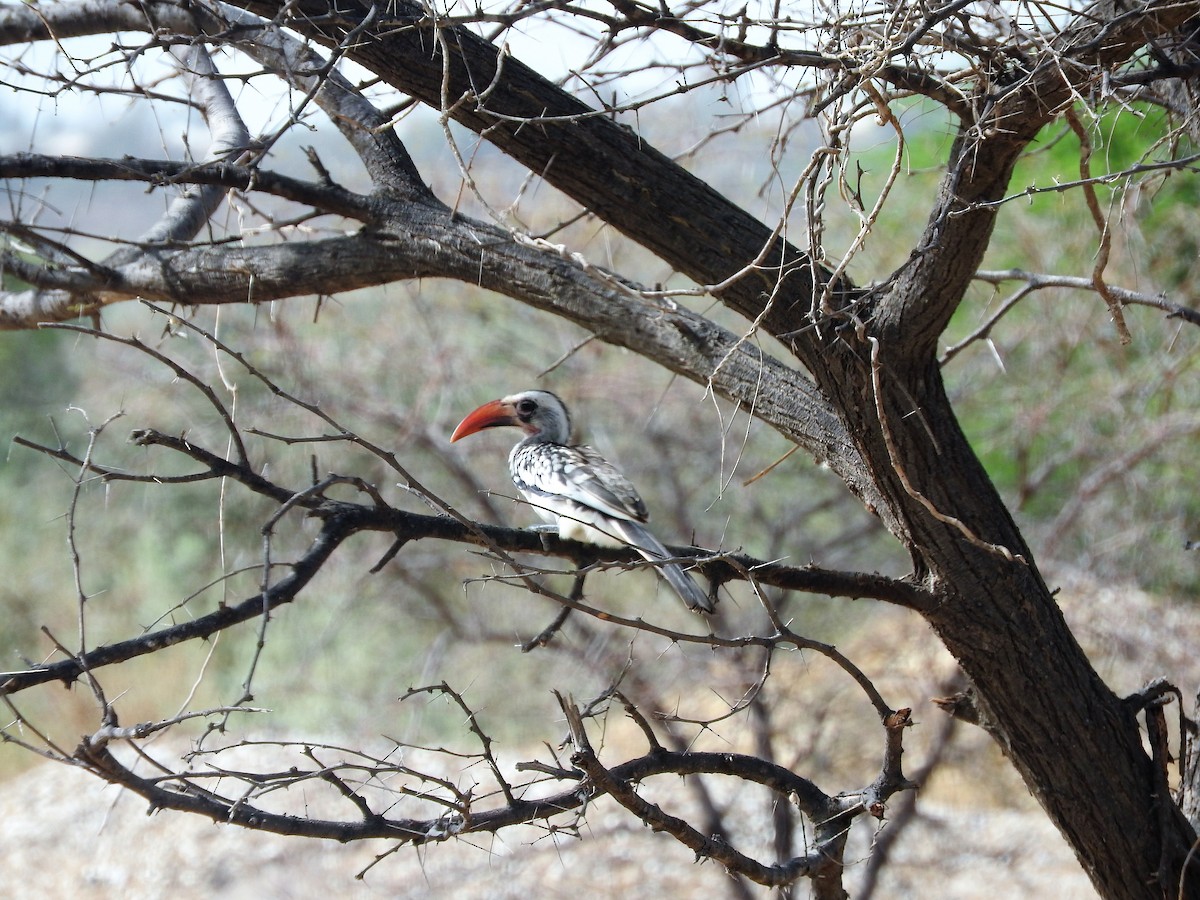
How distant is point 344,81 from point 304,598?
14.3ft

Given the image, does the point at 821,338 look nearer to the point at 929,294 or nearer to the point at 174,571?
the point at 929,294

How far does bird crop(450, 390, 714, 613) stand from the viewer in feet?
8.75

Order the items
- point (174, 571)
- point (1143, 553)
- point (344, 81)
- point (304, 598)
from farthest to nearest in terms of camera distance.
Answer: point (174, 571) < point (304, 598) < point (1143, 553) < point (344, 81)

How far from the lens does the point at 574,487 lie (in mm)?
3066

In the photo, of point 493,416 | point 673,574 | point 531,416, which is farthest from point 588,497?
point 493,416

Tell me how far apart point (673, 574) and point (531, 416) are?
57.8 inches

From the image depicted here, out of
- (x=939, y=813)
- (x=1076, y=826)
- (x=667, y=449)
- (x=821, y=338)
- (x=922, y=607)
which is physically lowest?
(x=1076, y=826)

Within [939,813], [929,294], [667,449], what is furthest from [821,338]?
[939,813]

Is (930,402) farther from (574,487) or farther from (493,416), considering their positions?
(493,416)

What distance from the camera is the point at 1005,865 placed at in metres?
5.88

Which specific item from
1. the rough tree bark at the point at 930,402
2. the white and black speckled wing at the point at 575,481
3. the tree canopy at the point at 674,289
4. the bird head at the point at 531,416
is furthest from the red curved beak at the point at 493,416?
the rough tree bark at the point at 930,402

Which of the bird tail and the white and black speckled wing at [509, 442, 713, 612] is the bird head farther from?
the bird tail

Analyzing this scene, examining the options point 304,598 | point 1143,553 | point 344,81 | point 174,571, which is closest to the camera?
point 344,81

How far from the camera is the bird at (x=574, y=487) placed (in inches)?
105
